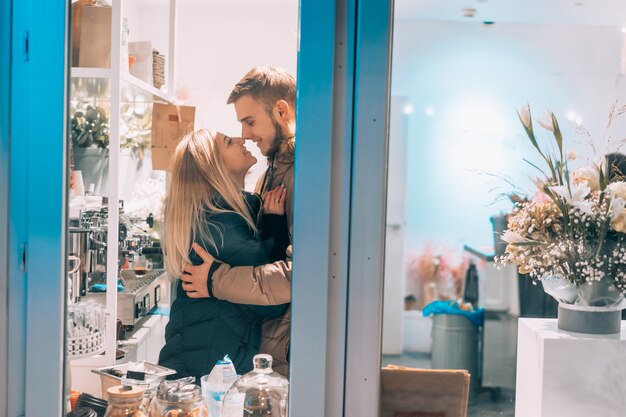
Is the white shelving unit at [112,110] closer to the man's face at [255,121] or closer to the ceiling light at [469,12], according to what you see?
the man's face at [255,121]

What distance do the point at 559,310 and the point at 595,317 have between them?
3.7 inches

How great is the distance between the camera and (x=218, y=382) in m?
1.92

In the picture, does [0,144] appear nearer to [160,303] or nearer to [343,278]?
[160,303]

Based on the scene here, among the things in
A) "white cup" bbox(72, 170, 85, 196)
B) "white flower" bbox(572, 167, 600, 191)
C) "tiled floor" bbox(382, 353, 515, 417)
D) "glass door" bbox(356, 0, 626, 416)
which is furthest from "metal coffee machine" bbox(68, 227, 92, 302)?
"white flower" bbox(572, 167, 600, 191)

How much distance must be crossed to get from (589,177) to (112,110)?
→ 1314mm

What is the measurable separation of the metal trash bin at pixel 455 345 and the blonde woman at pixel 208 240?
0.48 metres

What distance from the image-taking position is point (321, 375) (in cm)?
184

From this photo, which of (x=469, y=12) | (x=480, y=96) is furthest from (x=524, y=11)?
(x=480, y=96)

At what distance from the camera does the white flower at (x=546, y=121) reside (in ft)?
6.02

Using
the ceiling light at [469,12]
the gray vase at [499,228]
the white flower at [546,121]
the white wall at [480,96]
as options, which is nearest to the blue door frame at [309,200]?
the white wall at [480,96]

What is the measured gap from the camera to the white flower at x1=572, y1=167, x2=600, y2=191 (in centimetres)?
181

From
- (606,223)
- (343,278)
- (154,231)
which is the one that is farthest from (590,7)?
(154,231)

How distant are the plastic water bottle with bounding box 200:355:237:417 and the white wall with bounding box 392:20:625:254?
2.00 ft

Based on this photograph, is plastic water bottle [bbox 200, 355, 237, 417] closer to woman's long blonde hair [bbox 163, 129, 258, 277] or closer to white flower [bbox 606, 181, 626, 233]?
woman's long blonde hair [bbox 163, 129, 258, 277]
